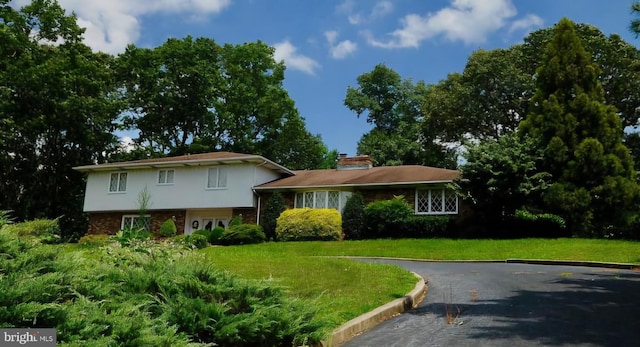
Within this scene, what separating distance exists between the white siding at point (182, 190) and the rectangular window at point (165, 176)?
8.6 inches

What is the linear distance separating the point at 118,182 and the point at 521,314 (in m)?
29.6

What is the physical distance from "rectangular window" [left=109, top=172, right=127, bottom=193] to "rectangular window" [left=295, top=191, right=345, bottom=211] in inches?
450

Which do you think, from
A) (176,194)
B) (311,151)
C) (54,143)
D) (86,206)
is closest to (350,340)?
(176,194)

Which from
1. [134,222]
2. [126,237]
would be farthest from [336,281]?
[134,222]

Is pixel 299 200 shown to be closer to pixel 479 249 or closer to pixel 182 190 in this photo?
pixel 182 190

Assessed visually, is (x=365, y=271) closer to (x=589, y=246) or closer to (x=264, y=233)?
(x=589, y=246)

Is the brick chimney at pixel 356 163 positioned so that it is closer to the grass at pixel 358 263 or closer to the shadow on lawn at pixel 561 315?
the grass at pixel 358 263

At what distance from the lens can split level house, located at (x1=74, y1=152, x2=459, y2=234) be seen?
28078 mm

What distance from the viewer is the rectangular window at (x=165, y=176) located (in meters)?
32.2

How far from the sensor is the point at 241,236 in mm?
26328

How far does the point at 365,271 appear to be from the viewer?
40.3 feet

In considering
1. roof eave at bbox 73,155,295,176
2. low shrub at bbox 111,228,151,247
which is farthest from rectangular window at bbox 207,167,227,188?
low shrub at bbox 111,228,151,247

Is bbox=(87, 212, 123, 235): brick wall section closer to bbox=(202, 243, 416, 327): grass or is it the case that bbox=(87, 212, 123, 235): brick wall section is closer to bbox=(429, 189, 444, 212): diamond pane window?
bbox=(429, 189, 444, 212): diamond pane window

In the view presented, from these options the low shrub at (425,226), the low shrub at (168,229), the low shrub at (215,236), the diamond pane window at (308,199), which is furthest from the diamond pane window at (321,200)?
the low shrub at (168,229)
